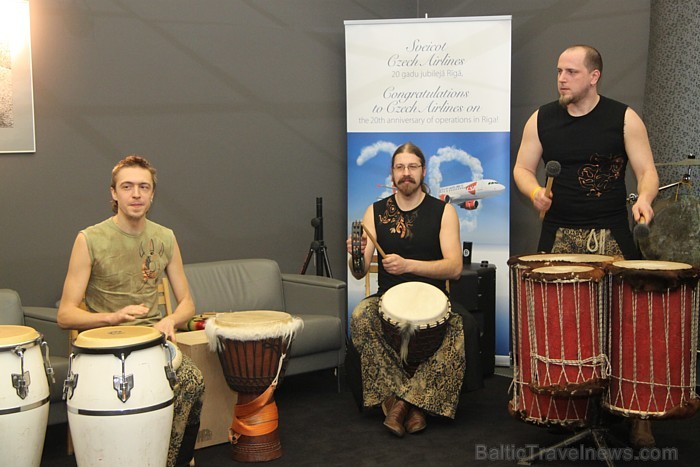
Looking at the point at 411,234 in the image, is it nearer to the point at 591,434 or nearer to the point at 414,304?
the point at 414,304

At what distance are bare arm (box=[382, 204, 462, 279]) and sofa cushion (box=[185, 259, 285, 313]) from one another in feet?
4.00

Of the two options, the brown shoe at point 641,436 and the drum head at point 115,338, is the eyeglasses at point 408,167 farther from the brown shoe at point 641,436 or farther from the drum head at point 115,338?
the drum head at point 115,338

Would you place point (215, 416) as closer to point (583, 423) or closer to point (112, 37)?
point (583, 423)

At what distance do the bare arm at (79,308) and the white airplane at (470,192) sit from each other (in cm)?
263

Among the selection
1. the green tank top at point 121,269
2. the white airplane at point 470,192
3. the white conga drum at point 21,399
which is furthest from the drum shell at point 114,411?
the white airplane at point 470,192

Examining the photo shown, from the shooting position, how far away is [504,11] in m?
5.82

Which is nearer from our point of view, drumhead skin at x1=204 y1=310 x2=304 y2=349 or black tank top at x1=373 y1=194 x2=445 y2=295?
drumhead skin at x1=204 y1=310 x2=304 y2=349

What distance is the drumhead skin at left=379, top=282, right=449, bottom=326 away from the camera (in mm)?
3646

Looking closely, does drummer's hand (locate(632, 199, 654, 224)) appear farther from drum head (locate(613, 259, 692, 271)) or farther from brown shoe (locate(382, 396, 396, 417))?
brown shoe (locate(382, 396, 396, 417))

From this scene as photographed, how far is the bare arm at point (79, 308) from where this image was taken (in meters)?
3.11

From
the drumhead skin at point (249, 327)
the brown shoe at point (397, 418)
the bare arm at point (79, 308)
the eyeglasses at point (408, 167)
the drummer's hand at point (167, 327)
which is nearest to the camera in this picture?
the bare arm at point (79, 308)

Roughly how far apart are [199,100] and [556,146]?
8.46 ft

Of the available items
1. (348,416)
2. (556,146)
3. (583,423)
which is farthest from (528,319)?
(348,416)

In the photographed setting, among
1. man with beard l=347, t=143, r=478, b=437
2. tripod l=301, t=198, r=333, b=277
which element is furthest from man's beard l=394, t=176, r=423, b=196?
tripod l=301, t=198, r=333, b=277
